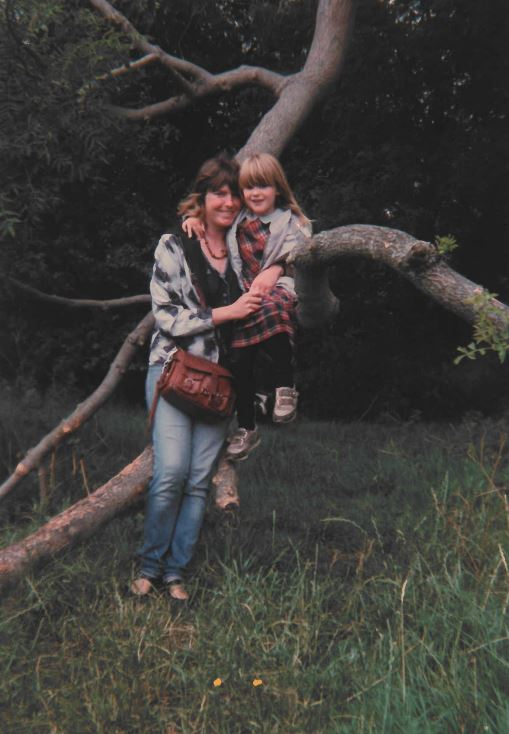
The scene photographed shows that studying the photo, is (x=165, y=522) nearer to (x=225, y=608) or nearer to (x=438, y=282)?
(x=225, y=608)

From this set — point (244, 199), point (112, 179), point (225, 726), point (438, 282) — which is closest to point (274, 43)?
point (112, 179)

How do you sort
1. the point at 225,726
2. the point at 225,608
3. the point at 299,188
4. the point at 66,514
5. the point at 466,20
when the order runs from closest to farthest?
1. the point at 225,726
2. the point at 225,608
3. the point at 66,514
4. the point at 466,20
5. the point at 299,188

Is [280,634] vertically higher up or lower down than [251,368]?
lower down

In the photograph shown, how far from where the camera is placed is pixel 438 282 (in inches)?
148

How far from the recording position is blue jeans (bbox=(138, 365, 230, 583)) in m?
4.46

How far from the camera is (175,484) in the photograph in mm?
4457

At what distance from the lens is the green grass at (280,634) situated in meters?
3.53

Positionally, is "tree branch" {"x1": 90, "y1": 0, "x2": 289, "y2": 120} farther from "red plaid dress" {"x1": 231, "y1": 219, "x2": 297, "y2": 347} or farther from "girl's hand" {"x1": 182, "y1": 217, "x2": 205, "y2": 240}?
"red plaid dress" {"x1": 231, "y1": 219, "x2": 297, "y2": 347}

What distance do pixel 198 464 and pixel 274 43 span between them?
7247 mm

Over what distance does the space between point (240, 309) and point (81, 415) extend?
2290 millimetres

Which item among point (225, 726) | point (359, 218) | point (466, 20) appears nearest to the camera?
point (225, 726)

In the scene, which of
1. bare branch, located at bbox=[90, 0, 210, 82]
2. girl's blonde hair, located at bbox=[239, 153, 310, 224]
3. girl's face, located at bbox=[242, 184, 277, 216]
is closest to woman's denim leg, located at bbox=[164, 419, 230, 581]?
girl's face, located at bbox=[242, 184, 277, 216]

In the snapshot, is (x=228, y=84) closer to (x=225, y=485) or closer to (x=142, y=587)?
(x=225, y=485)

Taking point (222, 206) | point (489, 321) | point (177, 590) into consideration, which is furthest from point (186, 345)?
point (489, 321)
